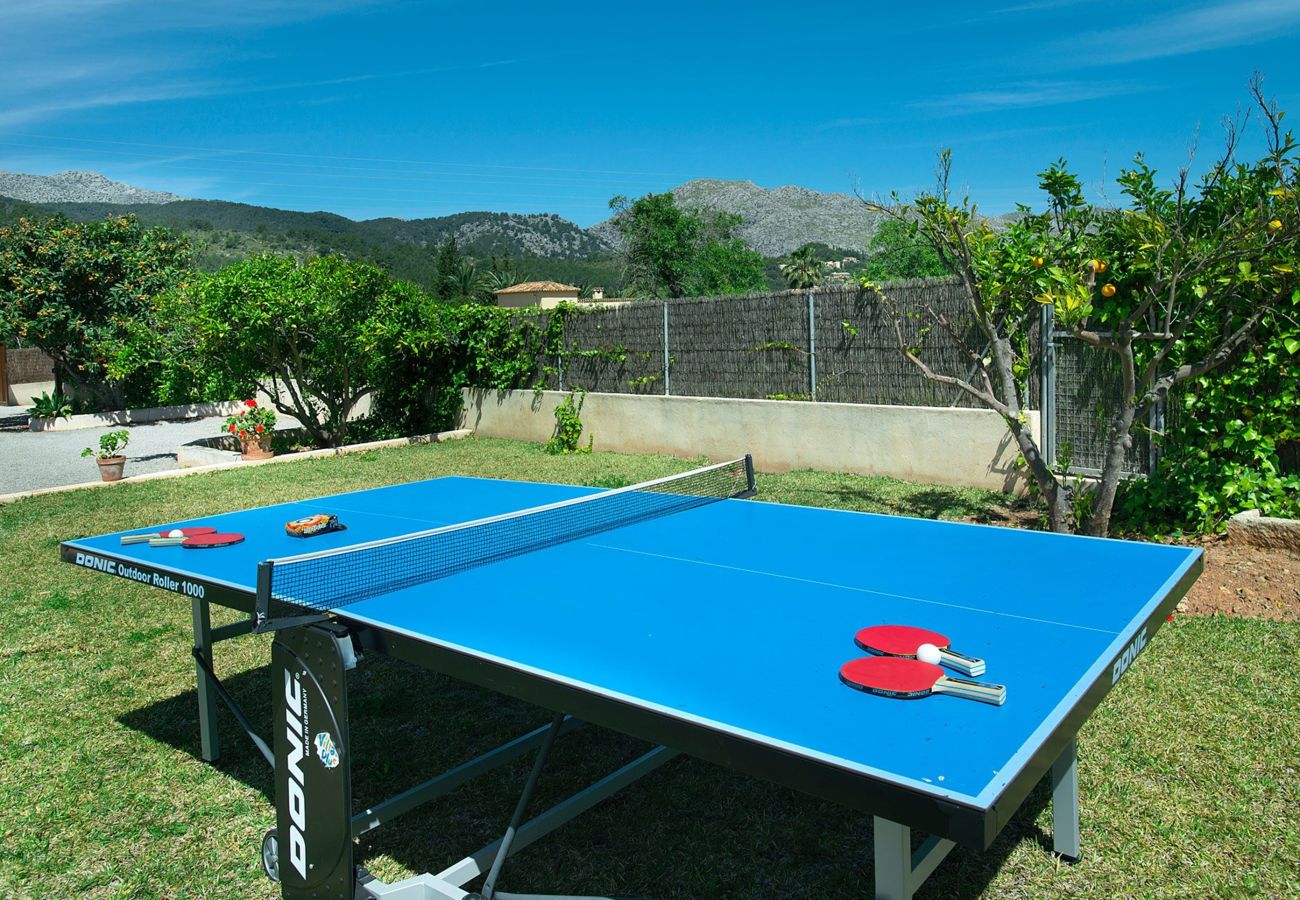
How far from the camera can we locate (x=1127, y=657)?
8.86 feet

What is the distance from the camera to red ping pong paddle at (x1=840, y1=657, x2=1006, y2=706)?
7.47 feet

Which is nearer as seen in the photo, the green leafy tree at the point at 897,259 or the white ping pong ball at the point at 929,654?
the white ping pong ball at the point at 929,654

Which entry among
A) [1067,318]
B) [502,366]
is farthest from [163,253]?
[1067,318]

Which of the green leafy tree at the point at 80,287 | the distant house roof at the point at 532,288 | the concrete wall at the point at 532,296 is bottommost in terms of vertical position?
the green leafy tree at the point at 80,287

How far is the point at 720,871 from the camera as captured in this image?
12.0 ft

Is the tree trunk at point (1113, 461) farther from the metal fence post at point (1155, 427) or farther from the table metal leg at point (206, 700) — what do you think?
the table metal leg at point (206, 700)

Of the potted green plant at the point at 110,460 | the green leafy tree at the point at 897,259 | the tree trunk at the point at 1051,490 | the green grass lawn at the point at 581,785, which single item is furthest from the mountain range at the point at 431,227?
the green grass lawn at the point at 581,785

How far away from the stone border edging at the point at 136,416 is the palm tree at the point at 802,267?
5854 cm

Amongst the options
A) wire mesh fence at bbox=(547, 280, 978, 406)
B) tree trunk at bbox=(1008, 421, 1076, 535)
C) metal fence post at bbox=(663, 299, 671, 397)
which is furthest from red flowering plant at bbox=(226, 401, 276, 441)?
tree trunk at bbox=(1008, 421, 1076, 535)

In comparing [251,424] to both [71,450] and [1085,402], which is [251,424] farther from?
[1085,402]

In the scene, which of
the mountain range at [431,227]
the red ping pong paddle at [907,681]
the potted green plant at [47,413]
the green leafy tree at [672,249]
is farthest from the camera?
the mountain range at [431,227]

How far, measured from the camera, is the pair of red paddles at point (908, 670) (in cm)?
230

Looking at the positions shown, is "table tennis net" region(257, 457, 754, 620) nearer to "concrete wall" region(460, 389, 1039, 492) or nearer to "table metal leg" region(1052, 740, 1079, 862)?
"table metal leg" region(1052, 740, 1079, 862)

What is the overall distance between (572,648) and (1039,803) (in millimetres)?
2463
